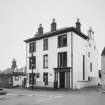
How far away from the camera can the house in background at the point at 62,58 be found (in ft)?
97.4

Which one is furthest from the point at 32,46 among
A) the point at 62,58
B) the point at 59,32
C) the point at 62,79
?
the point at 62,79

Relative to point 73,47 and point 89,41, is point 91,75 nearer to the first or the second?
point 89,41

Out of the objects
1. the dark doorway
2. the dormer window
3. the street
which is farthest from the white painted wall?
the street

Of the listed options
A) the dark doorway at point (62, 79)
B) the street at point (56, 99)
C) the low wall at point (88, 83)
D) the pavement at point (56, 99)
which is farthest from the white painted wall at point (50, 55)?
the street at point (56, 99)

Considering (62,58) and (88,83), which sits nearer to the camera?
(62,58)

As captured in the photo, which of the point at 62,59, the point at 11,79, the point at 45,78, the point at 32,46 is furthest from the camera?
the point at 11,79

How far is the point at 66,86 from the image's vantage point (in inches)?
1152

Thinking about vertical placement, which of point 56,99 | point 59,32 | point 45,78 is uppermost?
point 59,32

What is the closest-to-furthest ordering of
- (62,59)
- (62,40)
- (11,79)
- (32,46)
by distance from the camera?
(62,59), (62,40), (32,46), (11,79)

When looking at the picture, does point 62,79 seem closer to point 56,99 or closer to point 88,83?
point 88,83

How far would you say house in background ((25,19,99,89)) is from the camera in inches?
1169

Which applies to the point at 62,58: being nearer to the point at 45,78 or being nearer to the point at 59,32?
the point at 59,32

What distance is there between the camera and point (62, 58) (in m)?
30.9

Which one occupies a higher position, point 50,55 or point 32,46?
point 32,46
